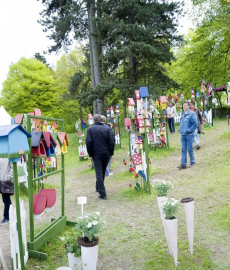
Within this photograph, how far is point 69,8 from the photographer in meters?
13.6

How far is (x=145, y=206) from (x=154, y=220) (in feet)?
2.25

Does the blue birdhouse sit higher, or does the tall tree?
the tall tree

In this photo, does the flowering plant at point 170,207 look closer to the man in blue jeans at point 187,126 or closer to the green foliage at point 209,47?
the man in blue jeans at point 187,126

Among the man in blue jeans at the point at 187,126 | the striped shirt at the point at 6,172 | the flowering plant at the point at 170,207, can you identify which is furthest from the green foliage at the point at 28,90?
the flowering plant at the point at 170,207

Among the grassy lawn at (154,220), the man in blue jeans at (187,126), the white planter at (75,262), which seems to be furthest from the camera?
the man in blue jeans at (187,126)

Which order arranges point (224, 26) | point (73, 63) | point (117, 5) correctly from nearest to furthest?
point (117, 5), point (224, 26), point (73, 63)

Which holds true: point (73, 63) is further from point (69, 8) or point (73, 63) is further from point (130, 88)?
point (130, 88)

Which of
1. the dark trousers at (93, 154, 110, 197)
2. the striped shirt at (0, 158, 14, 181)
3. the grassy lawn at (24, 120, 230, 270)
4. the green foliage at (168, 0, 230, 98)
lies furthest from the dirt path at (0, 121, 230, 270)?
the green foliage at (168, 0, 230, 98)

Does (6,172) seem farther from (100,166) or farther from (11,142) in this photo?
(11,142)

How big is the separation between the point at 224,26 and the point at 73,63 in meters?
15.1

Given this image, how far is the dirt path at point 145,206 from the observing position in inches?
116

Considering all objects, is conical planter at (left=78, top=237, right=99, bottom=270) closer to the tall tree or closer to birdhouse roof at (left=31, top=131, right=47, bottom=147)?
birdhouse roof at (left=31, top=131, right=47, bottom=147)

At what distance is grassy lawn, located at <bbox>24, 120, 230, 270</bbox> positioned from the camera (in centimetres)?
275

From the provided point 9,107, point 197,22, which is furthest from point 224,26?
point 9,107
